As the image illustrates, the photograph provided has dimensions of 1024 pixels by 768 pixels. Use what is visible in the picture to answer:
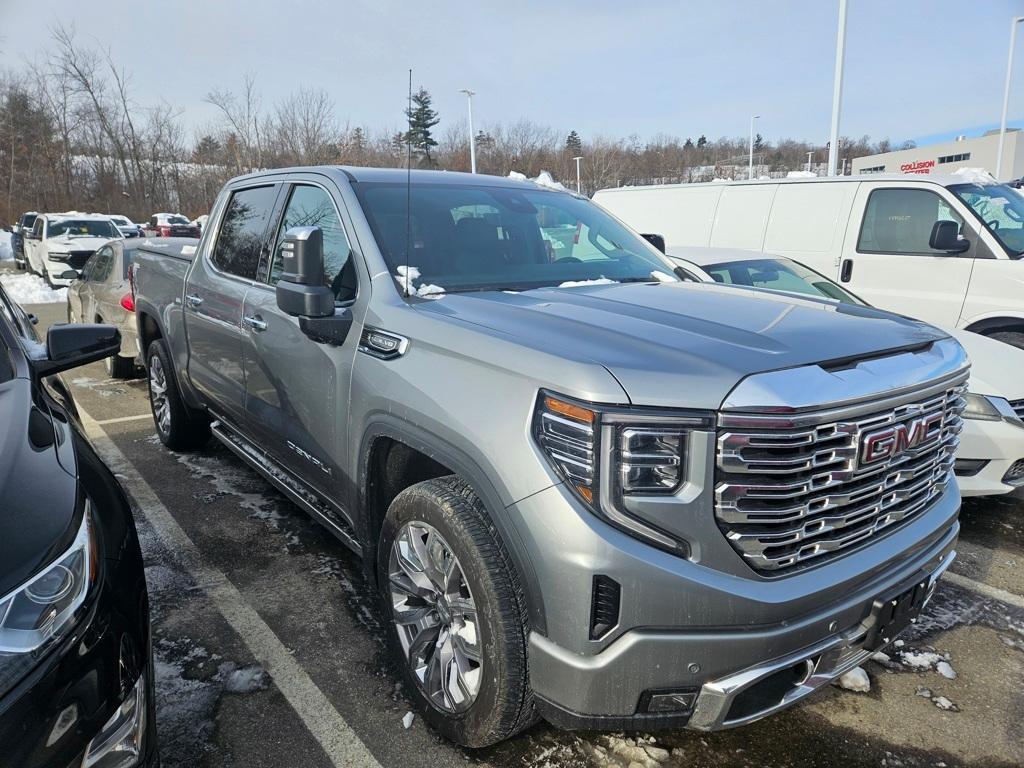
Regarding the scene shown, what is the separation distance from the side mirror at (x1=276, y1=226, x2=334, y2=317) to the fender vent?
1472 millimetres

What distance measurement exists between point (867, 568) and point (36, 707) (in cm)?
210

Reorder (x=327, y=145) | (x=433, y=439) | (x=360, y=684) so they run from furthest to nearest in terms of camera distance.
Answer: (x=327, y=145) → (x=360, y=684) → (x=433, y=439)

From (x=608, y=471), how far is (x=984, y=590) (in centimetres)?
287

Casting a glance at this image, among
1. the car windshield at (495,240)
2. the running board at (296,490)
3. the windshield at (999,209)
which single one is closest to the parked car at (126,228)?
the running board at (296,490)

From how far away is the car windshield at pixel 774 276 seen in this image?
5734 millimetres

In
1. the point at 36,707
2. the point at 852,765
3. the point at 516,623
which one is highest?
the point at 36,707

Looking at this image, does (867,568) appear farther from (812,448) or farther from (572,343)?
(572,343)

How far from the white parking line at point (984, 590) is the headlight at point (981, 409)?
3.15ft

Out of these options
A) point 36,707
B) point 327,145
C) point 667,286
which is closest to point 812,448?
point 667,286

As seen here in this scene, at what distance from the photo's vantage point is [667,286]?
298cm

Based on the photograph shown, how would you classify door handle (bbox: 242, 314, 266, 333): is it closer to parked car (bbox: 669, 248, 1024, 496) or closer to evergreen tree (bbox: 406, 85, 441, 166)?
evergreen tree (bbox: 406, 85, 441, 166)

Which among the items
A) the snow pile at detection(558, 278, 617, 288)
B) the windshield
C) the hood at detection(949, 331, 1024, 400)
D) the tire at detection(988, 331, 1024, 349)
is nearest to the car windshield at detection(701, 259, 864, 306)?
the hood at detection(949, 331, 1024, 400)

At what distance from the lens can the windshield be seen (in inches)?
248

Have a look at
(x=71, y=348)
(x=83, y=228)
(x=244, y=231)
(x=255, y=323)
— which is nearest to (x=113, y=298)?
(x=244, y=231)
